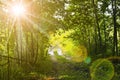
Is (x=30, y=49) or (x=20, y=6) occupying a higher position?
(x=20, y=6)

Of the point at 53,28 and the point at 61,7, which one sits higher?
the point at 61,7

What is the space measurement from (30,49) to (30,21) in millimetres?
2753

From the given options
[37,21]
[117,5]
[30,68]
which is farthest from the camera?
[117,5]

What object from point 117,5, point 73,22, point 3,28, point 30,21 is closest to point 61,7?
point 73,22

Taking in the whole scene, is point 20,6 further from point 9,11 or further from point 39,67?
point 39,67

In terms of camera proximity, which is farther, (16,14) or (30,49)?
(30,49)

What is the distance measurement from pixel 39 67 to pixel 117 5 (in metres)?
15.5

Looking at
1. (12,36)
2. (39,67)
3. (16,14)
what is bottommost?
(39,67)

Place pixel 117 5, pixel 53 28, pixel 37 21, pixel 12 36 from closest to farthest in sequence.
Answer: pixel 12 36, pixel 37 21, pixel 53 28, pixel 117 5

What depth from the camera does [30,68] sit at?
21.8 metres

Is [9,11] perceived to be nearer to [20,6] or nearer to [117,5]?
[20,6]

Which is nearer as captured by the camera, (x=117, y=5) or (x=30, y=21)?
(x=30, y=21)

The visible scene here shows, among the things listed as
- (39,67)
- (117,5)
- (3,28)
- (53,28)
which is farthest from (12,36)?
(117,5)

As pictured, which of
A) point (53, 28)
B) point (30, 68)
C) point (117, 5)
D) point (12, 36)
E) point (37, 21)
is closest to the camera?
point (30, 68)
